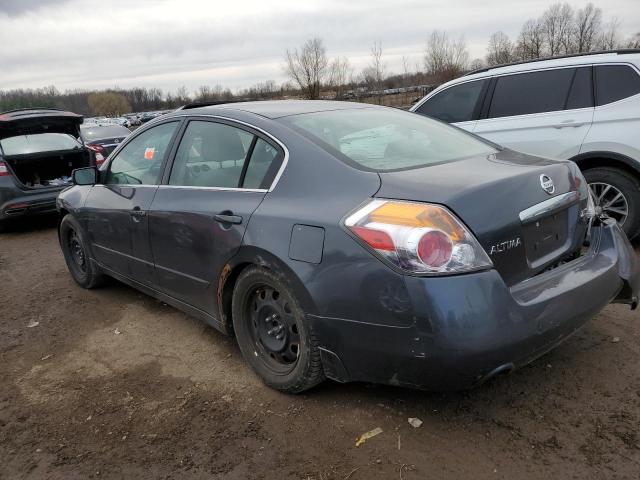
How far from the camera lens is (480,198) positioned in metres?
2.29

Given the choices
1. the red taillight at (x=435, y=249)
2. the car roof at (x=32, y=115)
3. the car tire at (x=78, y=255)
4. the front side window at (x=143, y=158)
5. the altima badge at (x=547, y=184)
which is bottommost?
the car tire at (x=78, y=255)

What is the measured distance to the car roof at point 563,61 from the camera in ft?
15.9

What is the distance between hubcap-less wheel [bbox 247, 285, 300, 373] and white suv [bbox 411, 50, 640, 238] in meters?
3.10

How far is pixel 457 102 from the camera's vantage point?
6.02 metres

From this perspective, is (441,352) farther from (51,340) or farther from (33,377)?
(51,340)

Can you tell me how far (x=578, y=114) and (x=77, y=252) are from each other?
4.97 metres

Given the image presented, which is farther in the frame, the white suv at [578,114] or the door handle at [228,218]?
the white suv at [578,114]

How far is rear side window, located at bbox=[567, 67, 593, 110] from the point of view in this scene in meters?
4.96

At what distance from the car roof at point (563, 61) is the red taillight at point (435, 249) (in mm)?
3788

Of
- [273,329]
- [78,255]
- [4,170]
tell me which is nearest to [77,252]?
[78,255]

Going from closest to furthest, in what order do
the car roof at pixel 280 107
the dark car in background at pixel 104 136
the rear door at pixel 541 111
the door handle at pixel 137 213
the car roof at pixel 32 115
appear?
the car roof at pixel 280 107 < the door handle at pixel 137 213 < the rear door at pixel 541 111 < the car roof at pixel 32 115 < the dark car in background at pixel 104 136

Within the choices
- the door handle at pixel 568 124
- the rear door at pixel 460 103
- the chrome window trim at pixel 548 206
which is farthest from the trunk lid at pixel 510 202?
the rear door at pixel 460 103

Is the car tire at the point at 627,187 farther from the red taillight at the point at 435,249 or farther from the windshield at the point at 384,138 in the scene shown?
the red taillight at the point at 435,249

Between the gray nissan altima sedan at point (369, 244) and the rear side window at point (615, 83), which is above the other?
the rear side window at point (615, 83)
